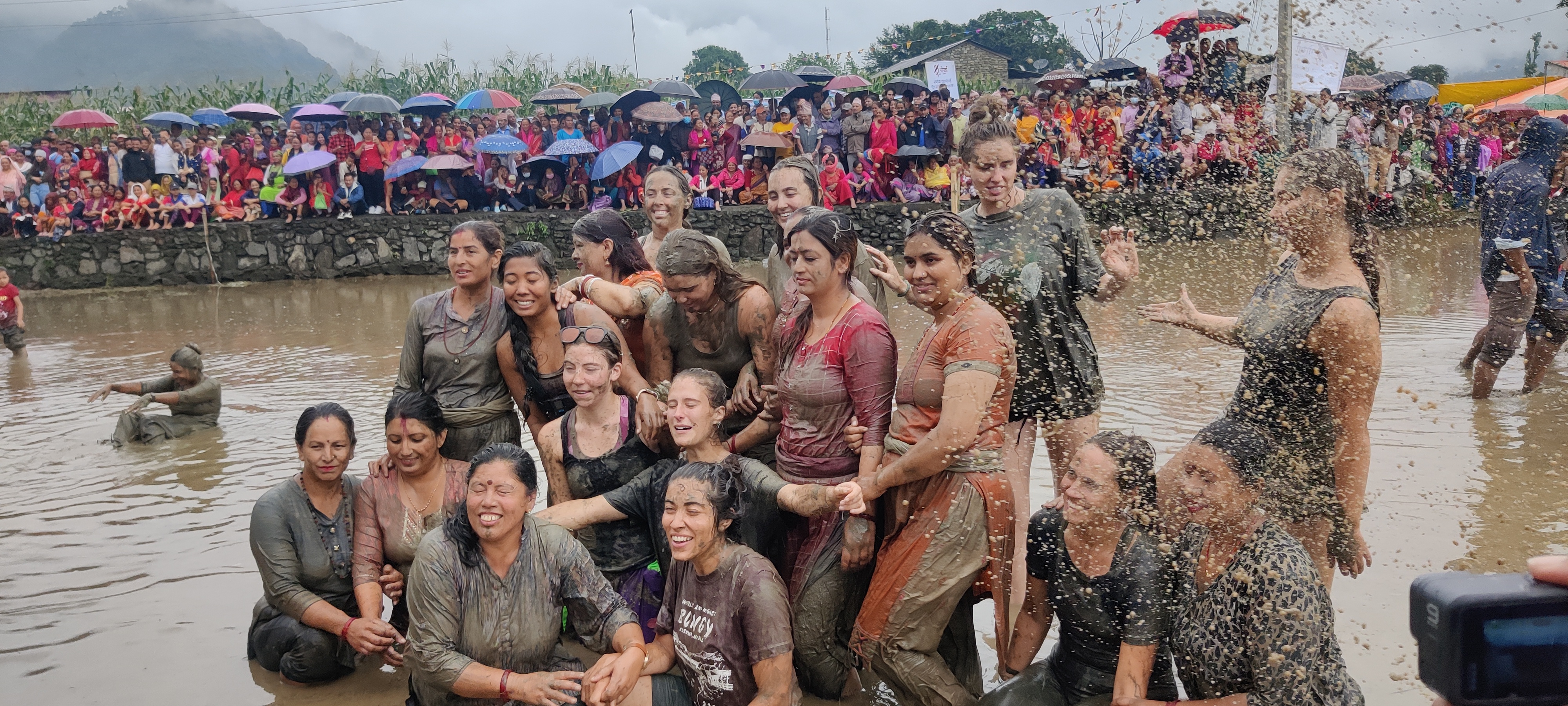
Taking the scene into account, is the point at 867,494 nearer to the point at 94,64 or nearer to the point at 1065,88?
the point at 1065,88

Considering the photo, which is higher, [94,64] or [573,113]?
[94,64]

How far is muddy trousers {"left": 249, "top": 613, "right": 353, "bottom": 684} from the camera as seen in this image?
3.99 m

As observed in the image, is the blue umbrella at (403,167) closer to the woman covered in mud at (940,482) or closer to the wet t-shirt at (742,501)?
the wet t-shirt at (742,501)

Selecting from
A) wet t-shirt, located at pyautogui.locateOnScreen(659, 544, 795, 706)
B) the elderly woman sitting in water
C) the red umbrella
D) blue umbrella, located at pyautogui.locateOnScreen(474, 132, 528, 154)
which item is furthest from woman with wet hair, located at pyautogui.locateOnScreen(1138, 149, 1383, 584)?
the red umbrella

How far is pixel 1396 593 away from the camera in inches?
165

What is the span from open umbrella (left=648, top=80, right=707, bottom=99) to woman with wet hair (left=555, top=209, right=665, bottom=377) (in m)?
13.7

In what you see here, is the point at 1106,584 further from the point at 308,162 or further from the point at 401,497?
the point at 308,162

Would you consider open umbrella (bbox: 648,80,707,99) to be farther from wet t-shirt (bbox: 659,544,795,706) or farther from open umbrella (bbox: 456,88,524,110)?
wet t-shirt (bbox: 659,544,795,706)

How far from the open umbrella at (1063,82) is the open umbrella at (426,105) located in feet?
32.0

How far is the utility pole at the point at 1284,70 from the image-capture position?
5.20 m

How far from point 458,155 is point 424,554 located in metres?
14.2

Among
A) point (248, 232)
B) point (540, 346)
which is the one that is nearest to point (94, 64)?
point (248, 232)

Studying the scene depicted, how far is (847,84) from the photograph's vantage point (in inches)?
734

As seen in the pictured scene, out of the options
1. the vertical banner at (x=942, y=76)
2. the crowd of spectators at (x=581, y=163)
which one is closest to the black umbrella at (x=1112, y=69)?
the crowd of spectators at (x=581, y=163)
